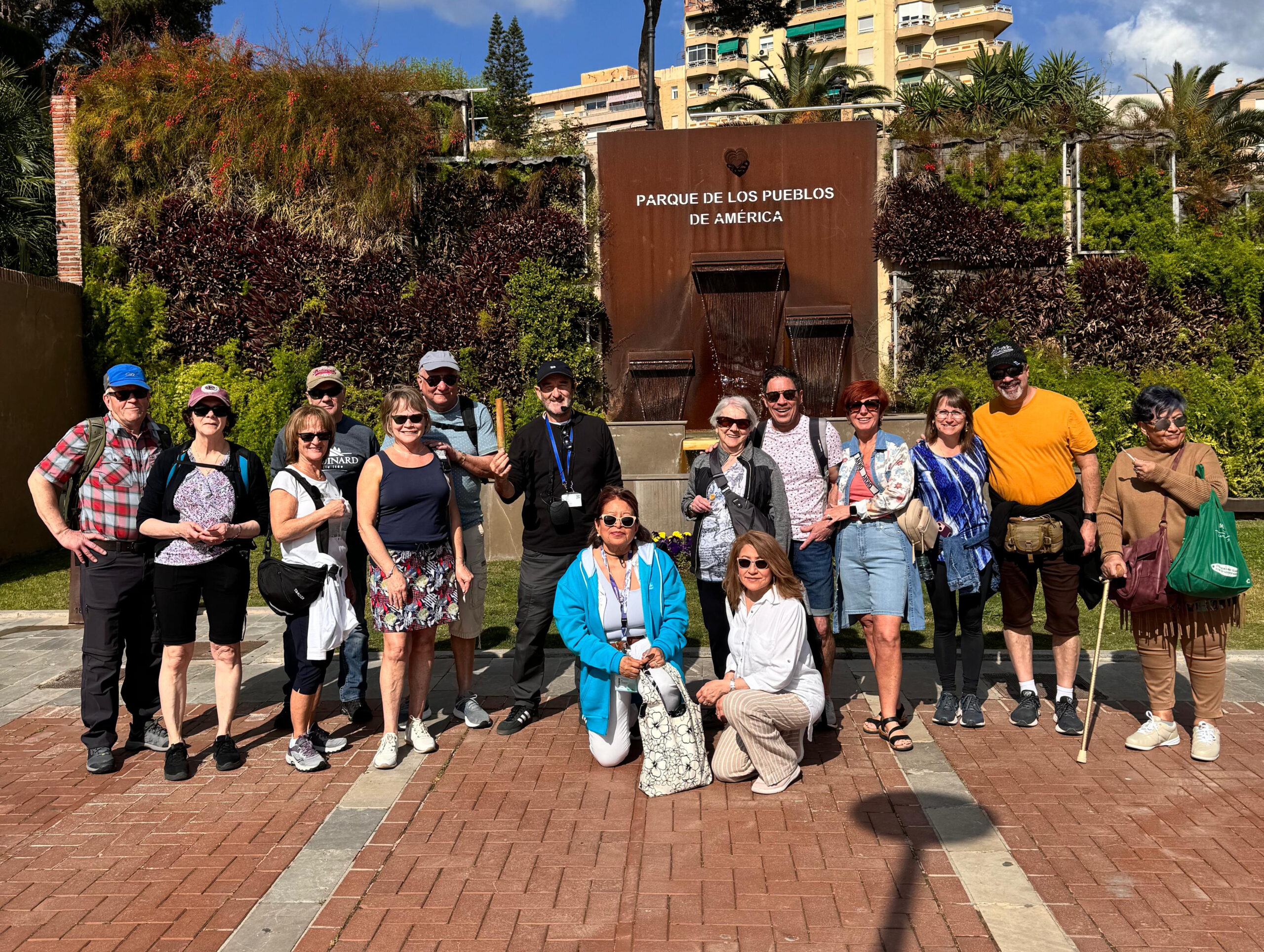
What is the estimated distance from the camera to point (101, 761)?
5074mm

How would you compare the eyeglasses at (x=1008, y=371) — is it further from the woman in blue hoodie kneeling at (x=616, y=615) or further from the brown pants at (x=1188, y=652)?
the woman in blue hoodie kneeling at (x=616, y=615)

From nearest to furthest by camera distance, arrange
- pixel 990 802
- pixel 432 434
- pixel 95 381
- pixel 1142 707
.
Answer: pixel 990 802
pixel 432 434
pixel 1142 707
pixel 95 381

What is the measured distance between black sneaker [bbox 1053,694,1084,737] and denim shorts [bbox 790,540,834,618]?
1.29 metres

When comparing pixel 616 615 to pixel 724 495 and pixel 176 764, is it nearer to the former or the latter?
pixel 724 495

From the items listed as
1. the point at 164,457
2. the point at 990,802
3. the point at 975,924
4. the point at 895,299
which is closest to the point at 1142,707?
the point at 990,802

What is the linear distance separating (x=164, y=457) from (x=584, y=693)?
7.58 feet

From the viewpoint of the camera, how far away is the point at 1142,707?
5875mm

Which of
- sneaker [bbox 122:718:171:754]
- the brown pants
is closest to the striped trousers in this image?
the brown pants

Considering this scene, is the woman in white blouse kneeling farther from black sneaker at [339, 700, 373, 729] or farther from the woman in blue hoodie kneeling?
black sneaker at [339, 700, 373, 729]

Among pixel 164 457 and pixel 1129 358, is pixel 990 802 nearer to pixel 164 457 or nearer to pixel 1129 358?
pixel 164 457

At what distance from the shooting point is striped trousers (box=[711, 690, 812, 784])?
4.65 metres

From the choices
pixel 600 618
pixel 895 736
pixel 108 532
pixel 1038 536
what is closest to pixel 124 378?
pixel 108 532

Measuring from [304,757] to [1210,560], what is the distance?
438 cm

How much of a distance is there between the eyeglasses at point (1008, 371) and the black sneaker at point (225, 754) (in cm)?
423
